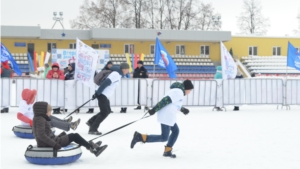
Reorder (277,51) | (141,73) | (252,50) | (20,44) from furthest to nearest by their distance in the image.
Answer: (277,51), (252,50), (20,44), (141,73)

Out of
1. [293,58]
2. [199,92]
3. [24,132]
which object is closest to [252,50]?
Answer: [293,58]

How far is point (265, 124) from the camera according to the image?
1251 cm

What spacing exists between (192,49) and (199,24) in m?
11.4

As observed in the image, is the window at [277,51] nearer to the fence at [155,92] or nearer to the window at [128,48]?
the window at [128,48]

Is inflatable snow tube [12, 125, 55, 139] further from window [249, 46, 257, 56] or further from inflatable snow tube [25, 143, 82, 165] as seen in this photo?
window [249, 46, 257, 56]

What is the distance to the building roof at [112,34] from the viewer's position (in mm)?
40438

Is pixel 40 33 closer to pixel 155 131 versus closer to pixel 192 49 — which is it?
pixel 192 49

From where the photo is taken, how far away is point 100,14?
54.9 metres

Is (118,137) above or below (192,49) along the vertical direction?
below

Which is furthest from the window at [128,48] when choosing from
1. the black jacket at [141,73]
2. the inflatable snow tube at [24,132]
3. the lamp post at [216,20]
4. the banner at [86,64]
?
the inflatable snow tube at [24,132]

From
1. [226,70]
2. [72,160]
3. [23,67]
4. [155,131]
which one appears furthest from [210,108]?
[23,67]

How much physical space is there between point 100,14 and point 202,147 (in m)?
47.6

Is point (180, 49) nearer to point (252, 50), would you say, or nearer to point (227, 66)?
point (252, 50)

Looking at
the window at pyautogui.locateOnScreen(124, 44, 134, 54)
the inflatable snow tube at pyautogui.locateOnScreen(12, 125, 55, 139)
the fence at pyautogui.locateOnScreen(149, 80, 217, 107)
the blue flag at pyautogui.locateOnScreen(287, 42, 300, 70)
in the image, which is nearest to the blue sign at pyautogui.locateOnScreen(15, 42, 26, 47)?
the window at pyautogui.locateOnScreen(124, 44, 134, 54)
